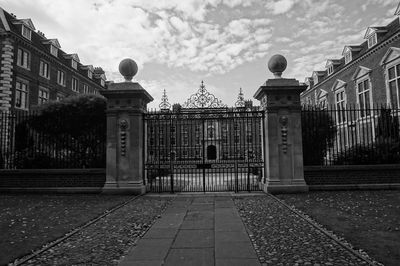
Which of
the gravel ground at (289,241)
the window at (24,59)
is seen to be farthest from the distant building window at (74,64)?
the gravel ground at (289,241)

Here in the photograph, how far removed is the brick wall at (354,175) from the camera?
36.7 feet

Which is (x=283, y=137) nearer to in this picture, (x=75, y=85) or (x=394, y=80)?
(x=394, y=80)

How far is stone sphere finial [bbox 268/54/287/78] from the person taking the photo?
1140cm

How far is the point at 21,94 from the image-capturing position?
102 feet

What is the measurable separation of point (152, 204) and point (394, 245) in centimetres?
622

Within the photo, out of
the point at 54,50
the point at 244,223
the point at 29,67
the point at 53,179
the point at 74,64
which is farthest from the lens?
the point at 74,64

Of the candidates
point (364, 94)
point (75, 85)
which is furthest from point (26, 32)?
point (364, 94)

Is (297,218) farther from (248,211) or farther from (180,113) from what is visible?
(180,113)

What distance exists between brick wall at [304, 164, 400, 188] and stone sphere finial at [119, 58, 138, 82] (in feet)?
23.9

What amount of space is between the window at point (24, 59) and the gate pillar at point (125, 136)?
2482 centimetres

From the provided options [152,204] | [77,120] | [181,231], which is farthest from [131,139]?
[181,231]

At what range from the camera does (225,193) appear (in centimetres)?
1142

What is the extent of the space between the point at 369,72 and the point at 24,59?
112 ft

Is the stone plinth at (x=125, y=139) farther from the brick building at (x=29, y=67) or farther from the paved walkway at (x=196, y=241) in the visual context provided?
the brick building at (x=29, y=67)
